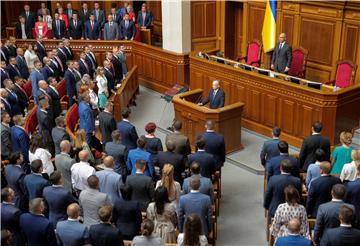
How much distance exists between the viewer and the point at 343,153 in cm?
657

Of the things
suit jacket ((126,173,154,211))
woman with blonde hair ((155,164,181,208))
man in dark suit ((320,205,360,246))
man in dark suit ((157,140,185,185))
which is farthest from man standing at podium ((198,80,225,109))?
man in dark suit ((320,205,360,246))

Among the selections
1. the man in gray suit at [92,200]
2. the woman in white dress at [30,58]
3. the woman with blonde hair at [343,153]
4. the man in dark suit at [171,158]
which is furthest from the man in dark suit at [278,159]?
the woman in white dress at [30,58]

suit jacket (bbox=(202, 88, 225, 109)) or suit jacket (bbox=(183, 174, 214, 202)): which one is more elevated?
suit jacket (bbox=(202, 88, 225, 109))

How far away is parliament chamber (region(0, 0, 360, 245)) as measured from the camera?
5336 millimetres

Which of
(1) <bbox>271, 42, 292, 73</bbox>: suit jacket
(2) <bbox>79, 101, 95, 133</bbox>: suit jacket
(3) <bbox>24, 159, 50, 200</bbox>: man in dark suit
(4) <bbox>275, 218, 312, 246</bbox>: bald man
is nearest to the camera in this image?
(4) <bbox>275, 218, 312, 246</bbox>: bald man

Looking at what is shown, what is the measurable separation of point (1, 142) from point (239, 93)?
15.6ft

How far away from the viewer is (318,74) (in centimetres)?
1122

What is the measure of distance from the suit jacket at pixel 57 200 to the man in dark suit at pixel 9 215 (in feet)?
1.32

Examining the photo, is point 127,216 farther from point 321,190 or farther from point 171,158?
point 321,190

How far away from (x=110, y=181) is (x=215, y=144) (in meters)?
1.86

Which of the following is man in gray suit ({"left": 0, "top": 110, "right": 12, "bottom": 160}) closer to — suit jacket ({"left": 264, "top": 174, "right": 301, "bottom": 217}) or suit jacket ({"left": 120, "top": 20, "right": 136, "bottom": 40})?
suit jacket ({"left": 264, "top": 174, "right": 301, "bottom": 217})

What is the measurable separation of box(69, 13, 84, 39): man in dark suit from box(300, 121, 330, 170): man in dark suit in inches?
346

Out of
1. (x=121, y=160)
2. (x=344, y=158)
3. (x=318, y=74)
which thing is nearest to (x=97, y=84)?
(x=121, y=160)

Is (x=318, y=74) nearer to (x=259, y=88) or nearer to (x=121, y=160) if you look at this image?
(x=259, y=88)
